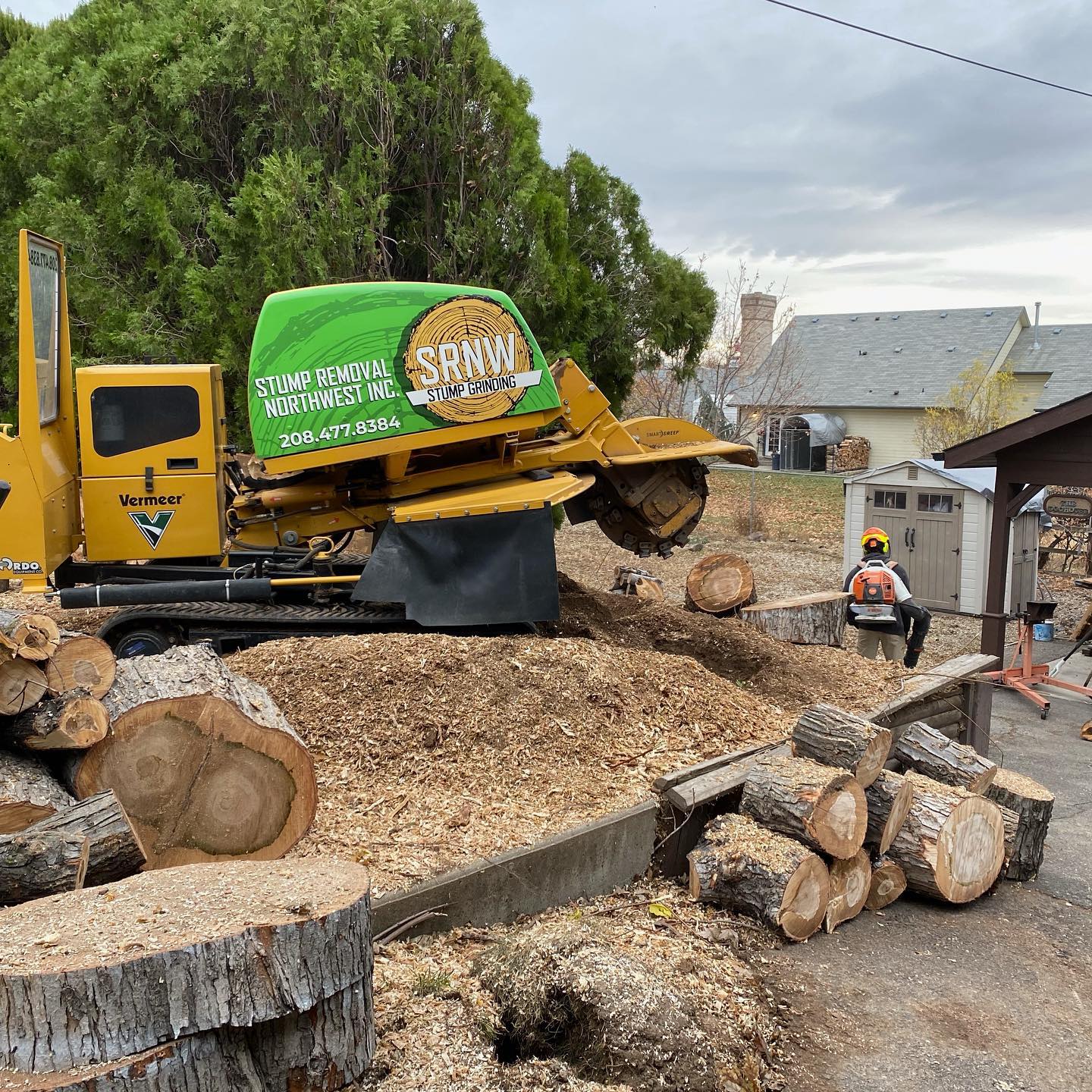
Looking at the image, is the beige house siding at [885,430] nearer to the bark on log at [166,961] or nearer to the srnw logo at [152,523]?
the srnw logo at [152,523]

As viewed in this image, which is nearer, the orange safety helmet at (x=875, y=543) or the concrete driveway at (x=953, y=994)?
the concrete driveway at (x=953, y=994)

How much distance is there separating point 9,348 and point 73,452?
9.03 m

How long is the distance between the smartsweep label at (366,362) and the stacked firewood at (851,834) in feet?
11.2

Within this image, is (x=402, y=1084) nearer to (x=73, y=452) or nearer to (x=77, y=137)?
(x=73, y=452)

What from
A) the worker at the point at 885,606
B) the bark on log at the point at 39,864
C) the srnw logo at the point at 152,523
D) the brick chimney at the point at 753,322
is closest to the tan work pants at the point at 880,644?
the worker at the point at 885,606

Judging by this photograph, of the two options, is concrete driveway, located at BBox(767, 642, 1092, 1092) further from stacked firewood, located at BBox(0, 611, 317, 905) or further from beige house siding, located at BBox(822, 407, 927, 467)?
beige house siding, located at BBox(822, 407, 927, 467)

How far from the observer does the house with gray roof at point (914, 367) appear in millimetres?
35531

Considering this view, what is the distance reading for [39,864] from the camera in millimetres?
3500

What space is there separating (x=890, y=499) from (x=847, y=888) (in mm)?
10694

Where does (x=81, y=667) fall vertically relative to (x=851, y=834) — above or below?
above

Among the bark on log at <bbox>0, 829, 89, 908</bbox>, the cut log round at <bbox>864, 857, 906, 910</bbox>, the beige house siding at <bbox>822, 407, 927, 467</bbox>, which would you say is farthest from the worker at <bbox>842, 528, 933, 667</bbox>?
the beige house siding at <bbox>822, 407, 927, 467</bbox>

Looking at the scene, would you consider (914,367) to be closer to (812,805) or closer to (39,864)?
(812,805)

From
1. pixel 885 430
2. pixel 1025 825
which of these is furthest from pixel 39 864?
pixel 885 430

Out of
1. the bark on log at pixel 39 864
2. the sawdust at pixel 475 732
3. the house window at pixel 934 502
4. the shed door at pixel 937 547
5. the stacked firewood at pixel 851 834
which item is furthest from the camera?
the house window at pixel 934 502
